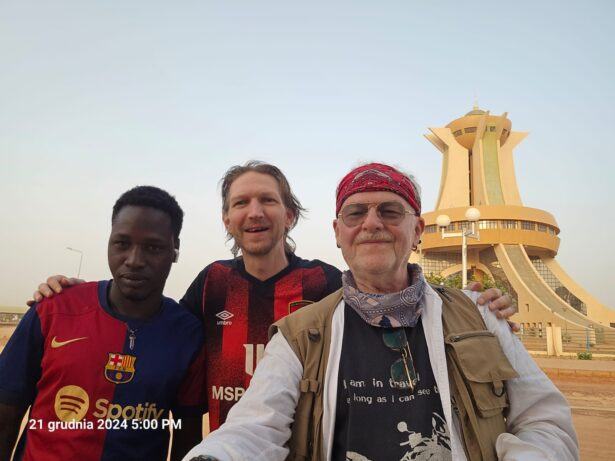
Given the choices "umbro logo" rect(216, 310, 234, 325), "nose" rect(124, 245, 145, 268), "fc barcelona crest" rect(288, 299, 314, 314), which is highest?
"nose" rect(124, 245, 145, 268)

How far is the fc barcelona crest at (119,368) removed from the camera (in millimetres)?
2572

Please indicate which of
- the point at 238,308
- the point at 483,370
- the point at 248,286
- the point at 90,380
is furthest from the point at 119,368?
the point at 483,370

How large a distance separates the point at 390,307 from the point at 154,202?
172 cm

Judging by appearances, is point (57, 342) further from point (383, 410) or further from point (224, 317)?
point (383, 410)

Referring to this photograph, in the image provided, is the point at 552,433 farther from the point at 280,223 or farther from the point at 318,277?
the point at 280,223

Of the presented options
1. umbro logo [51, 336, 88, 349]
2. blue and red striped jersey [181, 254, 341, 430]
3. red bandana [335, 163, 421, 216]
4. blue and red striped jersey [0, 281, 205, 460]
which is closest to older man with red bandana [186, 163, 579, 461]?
red bandana [335, 163, 421, 216]

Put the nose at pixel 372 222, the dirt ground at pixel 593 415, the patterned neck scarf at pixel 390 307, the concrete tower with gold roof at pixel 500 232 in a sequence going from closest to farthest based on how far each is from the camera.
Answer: the patterned neck scarf at pixel 390 307, the nose at pixel 372 222, the dirt ground at pixel 593 415, the concrete tower with gold roof at pixel 500 232

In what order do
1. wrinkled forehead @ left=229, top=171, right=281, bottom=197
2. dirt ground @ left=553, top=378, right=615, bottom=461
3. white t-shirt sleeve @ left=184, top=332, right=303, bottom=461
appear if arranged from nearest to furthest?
white t-shirt sleeve @ left=184, top=332, right=303, bottom=461 < wrinkled forehead @ left=229, top=171, right=281, bottom=197 < dirt ground @ left=553, top=378, right=615, bottom=461

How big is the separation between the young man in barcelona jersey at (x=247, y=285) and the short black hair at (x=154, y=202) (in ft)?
1.28

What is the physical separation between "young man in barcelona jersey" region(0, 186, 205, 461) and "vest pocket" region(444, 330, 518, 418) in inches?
67.1

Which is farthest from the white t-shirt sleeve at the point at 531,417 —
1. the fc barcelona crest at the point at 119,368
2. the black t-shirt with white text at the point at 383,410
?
the fc barcelona crest at the point at 119,368

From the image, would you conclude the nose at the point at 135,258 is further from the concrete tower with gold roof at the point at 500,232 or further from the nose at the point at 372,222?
the concrete tower with gold roof at the point at 500,232

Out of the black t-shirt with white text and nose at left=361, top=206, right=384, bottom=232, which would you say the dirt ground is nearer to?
the black t-shirt with white text

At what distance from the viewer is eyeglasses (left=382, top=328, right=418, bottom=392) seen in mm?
2186
